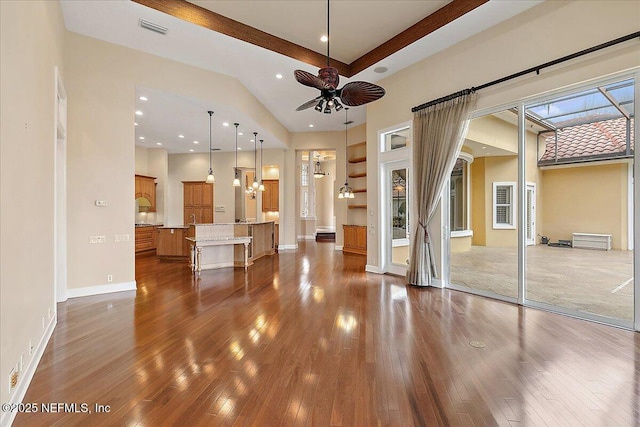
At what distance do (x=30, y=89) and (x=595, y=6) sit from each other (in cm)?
576

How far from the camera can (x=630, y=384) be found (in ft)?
7.45

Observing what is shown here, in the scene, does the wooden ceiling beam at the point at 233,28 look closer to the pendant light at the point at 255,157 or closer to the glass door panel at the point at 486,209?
the glass door panel at the point at 486,209

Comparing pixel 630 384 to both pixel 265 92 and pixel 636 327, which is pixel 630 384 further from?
pixel 265 92

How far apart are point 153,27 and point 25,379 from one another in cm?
456

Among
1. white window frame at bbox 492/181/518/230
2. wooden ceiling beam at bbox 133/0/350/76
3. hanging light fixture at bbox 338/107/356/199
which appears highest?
wooden ceiling beam at bbox 133/0/350/76

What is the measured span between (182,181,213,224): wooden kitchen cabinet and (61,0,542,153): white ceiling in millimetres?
4890

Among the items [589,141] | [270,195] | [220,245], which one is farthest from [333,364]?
[270,195]

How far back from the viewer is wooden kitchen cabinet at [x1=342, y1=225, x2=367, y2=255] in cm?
922

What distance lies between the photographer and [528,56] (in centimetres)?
402

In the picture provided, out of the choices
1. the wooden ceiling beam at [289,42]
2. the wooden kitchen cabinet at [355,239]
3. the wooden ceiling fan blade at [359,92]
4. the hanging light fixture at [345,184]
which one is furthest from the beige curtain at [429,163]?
the wooden kitchen cabinet at [355,239]

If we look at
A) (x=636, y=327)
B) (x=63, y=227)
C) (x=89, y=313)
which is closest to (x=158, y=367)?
(x=89, y=313)

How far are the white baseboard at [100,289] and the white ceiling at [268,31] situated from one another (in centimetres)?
340

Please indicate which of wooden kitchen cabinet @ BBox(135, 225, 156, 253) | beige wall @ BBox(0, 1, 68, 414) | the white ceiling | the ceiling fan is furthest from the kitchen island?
the ceiling fan

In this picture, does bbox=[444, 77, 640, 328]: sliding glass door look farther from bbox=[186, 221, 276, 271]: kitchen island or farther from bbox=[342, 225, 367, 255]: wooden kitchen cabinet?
bbox=[186, 221, 276, 271]: kitchen island
